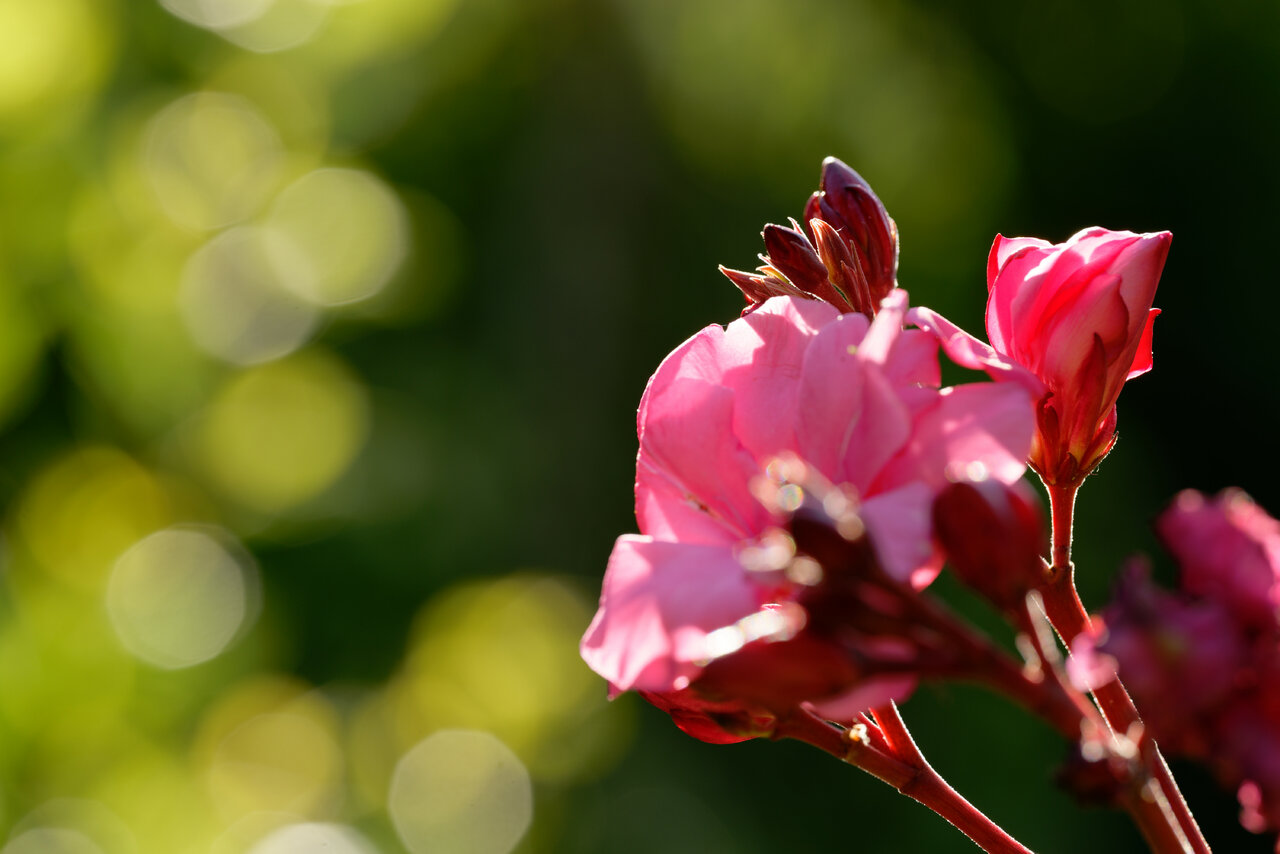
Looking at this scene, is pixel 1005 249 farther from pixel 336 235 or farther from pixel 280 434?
pixel 336 235

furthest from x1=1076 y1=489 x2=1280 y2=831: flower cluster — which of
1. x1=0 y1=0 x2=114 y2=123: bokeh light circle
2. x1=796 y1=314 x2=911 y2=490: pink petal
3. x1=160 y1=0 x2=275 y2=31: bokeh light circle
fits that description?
x1=160 y1=0 x2=275 y2=31: bokeh light circle

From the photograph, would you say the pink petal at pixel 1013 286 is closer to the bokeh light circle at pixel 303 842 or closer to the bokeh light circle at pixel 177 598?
the bokeh light circle at pixel 303 842

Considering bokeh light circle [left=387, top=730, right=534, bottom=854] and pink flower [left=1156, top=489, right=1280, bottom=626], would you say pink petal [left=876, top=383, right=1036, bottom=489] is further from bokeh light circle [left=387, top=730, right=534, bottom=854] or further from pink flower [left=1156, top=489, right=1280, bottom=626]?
bokeh light circle [left=387, top=730, right=534, bottom=854]

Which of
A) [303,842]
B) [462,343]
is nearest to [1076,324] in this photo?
[303,842]

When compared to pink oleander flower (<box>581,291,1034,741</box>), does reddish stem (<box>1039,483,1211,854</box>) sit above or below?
below

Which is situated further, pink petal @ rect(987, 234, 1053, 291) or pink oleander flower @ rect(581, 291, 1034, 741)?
pink petal @ rect(987, 234, 1053, 291)

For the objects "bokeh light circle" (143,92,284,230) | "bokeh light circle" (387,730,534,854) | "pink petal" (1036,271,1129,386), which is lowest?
"bokeh light circle" (387,730,534,854)

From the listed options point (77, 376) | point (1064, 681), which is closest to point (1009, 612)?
point (1064, 681)
